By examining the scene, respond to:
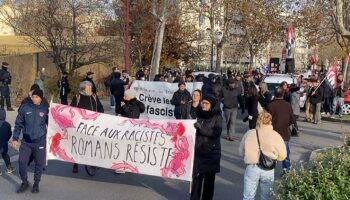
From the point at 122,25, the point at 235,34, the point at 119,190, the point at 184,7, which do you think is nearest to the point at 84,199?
the point at 119,190

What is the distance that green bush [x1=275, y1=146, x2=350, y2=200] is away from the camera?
4.78 metres

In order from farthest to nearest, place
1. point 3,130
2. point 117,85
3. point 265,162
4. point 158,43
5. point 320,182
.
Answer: point 158,43 → point 117,85 → point 3,130 → point 265,162 → point 320,182

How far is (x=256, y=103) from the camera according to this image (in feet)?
43.3

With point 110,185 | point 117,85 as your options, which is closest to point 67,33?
point 117,85

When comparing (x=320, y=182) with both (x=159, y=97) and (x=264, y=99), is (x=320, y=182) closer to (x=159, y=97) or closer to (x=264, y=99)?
(x=264, y=99)

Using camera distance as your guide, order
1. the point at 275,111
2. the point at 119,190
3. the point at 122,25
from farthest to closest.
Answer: the point at 122,25, the point at 275,111, the point at 119,190

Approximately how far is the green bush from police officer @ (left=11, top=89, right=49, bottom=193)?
457 cm

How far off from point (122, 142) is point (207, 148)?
5.44ft

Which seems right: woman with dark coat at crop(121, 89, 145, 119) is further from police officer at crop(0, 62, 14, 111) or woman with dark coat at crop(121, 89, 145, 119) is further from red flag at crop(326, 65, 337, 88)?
red flag at crop(326, 65, 337, 88)

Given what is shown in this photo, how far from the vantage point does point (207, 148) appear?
7.61 meters

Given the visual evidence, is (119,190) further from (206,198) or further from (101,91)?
(101,91)

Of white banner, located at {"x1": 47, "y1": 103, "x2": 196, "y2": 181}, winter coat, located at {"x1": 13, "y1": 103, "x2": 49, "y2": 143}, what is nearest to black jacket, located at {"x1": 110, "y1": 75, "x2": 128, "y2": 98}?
white banner, located at {"x1": 47, "y1": 103, "x2": 196, "y2": 181}

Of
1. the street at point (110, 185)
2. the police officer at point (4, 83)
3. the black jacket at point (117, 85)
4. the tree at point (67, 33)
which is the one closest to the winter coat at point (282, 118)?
the street at point (110, 185)

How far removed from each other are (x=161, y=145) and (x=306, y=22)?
33.2 meters
